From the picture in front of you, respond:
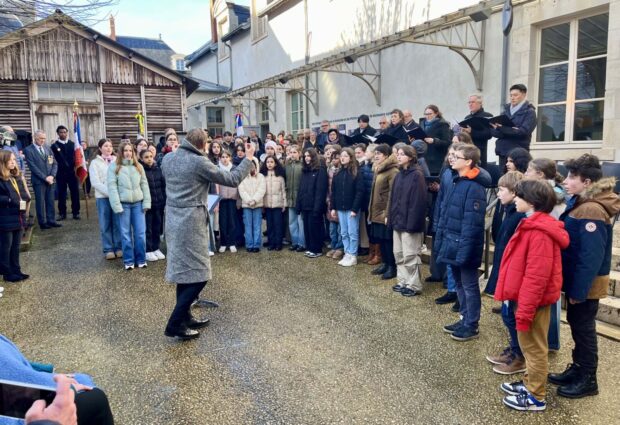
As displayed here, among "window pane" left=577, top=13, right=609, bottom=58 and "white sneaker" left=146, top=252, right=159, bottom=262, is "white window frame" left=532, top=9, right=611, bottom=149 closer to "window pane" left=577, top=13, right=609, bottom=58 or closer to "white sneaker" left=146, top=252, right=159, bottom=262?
"window pane" left=577, top=13, right=609, bottom=58

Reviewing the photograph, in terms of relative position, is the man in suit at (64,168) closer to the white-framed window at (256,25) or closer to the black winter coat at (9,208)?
the black winter coat at (9,208)

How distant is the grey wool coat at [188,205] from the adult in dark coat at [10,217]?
127 inches

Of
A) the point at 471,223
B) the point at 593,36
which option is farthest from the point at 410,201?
the point at 593,36

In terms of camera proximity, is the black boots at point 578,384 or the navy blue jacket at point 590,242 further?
the black boots at point 578,384

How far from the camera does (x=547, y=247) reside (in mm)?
2969

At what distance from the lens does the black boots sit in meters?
3.18

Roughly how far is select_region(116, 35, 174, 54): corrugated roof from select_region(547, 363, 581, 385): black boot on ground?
4406cm

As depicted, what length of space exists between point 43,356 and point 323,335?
258 cm

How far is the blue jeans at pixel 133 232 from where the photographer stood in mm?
6625

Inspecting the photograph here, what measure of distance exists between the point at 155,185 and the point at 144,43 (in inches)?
1568

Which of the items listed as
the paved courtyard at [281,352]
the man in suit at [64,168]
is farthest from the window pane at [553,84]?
the man in suit at [64,168]

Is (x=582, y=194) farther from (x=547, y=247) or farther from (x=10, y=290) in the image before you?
(x=10, y=290)

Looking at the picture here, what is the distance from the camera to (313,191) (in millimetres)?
7223

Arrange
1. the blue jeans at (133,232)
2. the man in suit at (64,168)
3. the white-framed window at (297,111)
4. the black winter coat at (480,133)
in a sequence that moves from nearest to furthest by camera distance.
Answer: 1. the black winter coat at (480,133)
2. the blue jeans at (133,232)
3. the man in suit at (64,168)
4. the white-framed window at (297,111)
